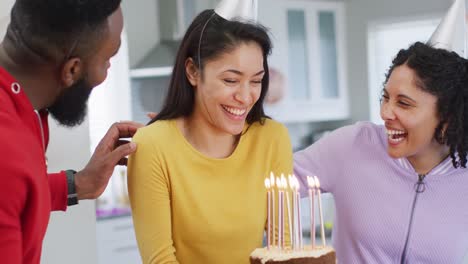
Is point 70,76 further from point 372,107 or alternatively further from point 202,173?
point 372,107

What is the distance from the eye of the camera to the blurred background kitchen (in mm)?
4766

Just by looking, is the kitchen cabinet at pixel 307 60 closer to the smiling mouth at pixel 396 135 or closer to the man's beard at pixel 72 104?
the smiling mouth at pixel 396 135

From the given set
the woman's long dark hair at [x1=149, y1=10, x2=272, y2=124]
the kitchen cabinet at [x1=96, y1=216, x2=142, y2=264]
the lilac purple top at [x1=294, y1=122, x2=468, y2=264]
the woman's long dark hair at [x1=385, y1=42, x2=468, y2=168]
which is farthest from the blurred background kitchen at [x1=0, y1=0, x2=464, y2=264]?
the woman's long dark hair at [x1=385, y1=42, x2=468, y2=168]

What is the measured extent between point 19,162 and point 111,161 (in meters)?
0.52

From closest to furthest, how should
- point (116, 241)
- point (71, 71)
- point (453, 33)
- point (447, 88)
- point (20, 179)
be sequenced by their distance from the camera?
1. point (20, 179)
2. point (71, 71)
3. point (447, 88)
4. point (453, 33)
5. point (116, 241)

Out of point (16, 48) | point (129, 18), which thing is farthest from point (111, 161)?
point (129, 18)

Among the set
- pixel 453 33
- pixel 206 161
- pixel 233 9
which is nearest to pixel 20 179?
A: pixel 206 161

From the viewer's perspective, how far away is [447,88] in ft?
5.78

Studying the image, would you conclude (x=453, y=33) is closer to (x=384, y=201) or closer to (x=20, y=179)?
(x=384, y=201)

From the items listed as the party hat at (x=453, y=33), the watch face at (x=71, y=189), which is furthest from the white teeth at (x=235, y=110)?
the party hat at (x=453, y=33)

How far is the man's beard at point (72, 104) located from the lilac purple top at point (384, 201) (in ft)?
2.84

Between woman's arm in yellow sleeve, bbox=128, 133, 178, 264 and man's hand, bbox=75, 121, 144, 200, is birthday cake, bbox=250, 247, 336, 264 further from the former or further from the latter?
man's hand, bbox=75, 121, 144, 200

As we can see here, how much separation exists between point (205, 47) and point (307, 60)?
178 inches

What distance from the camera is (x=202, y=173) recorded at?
A: 5.10 ft
